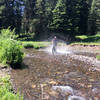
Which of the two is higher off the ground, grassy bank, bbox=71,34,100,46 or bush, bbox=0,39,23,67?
bush, bbox=0,39,23,67

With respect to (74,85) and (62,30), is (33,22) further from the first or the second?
(74,85)

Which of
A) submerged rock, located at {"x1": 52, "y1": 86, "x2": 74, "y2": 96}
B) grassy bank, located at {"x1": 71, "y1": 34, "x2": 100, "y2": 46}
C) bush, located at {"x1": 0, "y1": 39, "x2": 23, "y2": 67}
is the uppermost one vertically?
bush, located at {"x1": 0, "y1": 39, "x2": 23, "y2": 67}

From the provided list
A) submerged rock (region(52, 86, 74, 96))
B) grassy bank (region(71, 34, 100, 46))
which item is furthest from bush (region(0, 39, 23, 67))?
grassy bank (region(71, 34, 100, 46))

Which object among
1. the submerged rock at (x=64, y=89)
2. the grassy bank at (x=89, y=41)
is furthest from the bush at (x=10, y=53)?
the grassy bank at (x=89, y=41)

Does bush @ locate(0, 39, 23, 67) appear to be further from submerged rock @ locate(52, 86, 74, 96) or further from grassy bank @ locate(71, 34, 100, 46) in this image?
grassy bank @ locate(71, 34, 100, 46)

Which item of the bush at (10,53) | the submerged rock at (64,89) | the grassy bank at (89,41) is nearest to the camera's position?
the submerged rock at (64,89)

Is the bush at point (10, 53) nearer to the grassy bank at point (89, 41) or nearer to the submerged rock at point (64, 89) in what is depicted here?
the submerged rock at point (64, 89)

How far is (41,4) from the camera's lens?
4241cm

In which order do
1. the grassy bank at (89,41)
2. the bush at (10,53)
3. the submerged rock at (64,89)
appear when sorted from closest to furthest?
the submerged rock at (64,89)
the bush at (10,53)
the grassy bank at (89,41)

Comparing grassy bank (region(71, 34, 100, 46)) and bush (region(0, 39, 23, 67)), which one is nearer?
bush (region(0, 39, 23, 67))

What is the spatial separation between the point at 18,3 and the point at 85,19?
66.0 feet

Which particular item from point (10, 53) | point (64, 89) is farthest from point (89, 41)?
point (64, 89)

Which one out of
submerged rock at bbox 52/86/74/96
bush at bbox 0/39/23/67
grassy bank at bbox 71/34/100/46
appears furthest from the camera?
grassy bank at bbox 71/34/100/46

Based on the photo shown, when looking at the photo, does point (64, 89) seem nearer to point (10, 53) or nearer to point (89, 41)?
point (10, 53)
